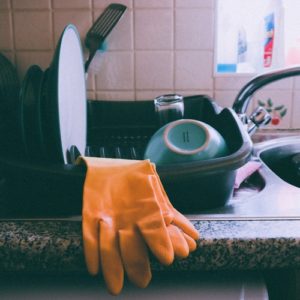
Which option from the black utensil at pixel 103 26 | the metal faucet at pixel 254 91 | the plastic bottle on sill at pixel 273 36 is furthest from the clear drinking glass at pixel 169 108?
the plastic bottle on sill at pixel 273 36

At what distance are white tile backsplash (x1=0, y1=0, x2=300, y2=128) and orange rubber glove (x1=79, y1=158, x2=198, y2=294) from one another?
576mm

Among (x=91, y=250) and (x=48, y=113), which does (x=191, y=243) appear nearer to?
(x=91, y=250)

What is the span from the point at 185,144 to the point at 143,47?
50 cm

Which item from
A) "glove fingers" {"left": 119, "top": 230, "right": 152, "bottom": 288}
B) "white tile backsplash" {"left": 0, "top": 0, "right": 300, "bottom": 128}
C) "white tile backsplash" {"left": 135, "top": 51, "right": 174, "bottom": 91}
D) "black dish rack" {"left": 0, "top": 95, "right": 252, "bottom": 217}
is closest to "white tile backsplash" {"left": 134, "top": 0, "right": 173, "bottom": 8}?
"white tile backsplash" {"left": 0, "top": 0, "right": 300, "bottom": 128}

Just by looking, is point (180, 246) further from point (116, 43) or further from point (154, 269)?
point (116, 43)

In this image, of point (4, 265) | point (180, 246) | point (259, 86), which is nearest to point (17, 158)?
point (4, 265)

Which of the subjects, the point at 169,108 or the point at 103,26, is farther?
the point at 103,26

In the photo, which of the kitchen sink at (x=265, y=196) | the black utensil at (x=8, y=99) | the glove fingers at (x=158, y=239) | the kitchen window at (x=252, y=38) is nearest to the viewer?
the glove fingers at (x=158, y=239)

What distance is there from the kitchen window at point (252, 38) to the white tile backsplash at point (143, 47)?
58 millimetres

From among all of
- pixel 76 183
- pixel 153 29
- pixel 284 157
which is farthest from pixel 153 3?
pixel 76 183

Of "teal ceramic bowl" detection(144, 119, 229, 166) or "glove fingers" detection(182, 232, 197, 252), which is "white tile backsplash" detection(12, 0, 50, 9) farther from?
"glove fingers" detection(182, 232, 197, 252)

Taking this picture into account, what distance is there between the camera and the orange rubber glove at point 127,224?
1.38 feet

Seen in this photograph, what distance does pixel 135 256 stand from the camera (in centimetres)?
42

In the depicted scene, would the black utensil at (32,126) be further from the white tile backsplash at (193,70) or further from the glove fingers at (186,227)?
the white tile backsplash at (193,70)
